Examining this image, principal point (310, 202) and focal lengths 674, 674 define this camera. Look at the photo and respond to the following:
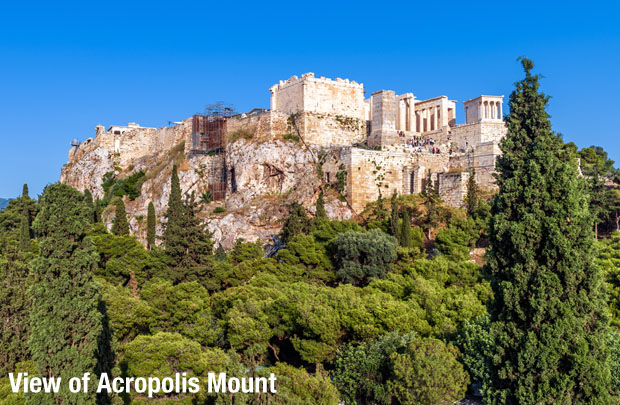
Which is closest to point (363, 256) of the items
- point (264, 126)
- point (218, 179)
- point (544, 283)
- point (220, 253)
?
point (220, 253)

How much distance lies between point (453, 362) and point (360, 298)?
6414 mm

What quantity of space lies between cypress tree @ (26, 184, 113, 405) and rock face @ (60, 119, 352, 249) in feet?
71.0

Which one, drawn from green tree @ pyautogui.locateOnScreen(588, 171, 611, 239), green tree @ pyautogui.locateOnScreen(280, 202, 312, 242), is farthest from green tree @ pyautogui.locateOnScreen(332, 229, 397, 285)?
green tree @ pyautogui.locateOnScreen(588, 171, 611, 239)

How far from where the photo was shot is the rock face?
44281 mm

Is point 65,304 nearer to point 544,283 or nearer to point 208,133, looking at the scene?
point 544,283

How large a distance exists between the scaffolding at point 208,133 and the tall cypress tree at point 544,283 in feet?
130

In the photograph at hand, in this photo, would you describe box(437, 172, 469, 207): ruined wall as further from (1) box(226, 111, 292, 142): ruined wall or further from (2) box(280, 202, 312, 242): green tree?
(1) box(226, 111, 292, 142): ruined wall

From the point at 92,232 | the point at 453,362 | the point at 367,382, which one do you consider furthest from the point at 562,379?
the point at 92,232

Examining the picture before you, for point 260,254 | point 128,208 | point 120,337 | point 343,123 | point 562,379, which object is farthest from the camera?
point 128,208

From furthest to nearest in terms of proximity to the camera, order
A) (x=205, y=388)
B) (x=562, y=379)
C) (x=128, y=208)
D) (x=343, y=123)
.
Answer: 1. (x=128, y=208)
2. (x=343, y=123)
3. (x=205, y=388)
4. (x=562, y=379)

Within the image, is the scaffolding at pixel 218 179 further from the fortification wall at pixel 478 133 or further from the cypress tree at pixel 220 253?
the fortification wall at pixel 478 133

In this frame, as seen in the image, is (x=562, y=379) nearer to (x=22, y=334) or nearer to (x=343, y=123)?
(x=22, y=334)

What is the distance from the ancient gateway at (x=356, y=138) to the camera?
44094 mm

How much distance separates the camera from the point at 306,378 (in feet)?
64.3
